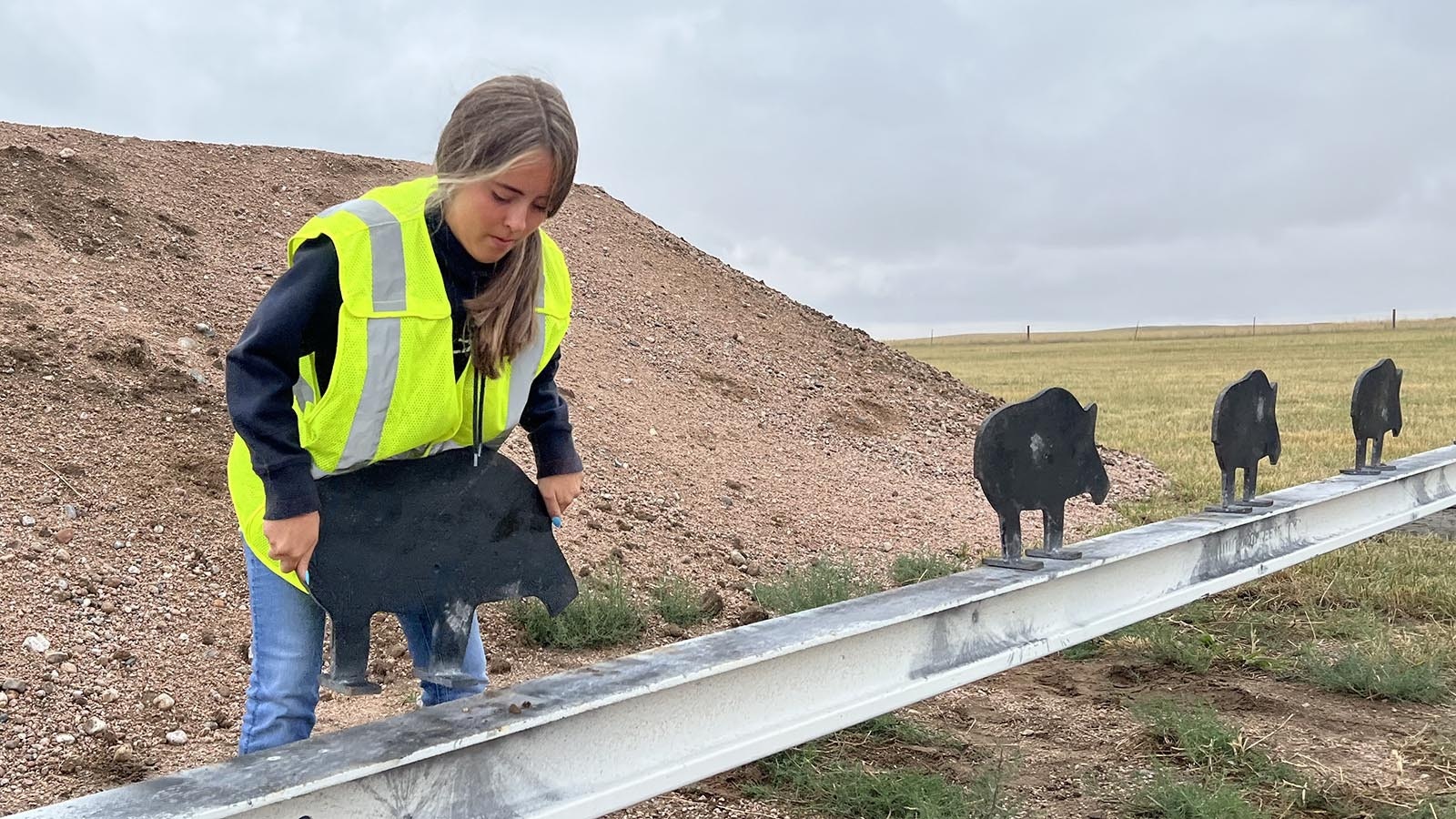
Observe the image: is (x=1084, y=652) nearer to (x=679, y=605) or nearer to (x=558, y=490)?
(x=679, y=605)

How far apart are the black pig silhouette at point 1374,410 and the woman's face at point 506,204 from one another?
3.50 meters

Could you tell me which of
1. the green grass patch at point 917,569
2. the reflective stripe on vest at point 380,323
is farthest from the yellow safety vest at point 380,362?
the green grass patch at point 917,569

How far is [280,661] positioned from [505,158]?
3.27 feet

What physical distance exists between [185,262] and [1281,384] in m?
15.7

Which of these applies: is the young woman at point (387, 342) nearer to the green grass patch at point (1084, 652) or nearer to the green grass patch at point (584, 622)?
the green grass patch at point (584, 622)

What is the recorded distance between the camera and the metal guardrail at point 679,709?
161 cm

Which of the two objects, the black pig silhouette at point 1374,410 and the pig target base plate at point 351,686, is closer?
the pig target base plate at point 351,686

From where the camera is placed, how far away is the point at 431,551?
85.4 inches

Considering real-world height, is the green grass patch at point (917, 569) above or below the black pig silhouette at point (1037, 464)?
below

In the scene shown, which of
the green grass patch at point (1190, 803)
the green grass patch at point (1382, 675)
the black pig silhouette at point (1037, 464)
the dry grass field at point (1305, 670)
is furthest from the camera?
the green grass patch at point (1382, 675)

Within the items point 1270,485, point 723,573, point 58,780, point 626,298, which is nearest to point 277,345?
point 58,780

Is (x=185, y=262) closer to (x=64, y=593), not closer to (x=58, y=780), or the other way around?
(x=64, y=593)

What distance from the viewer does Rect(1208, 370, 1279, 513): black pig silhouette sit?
3.62 m

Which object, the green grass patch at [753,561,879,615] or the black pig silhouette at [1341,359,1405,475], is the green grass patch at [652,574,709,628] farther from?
the black pig silhouette at [1341,359,1405,475]
